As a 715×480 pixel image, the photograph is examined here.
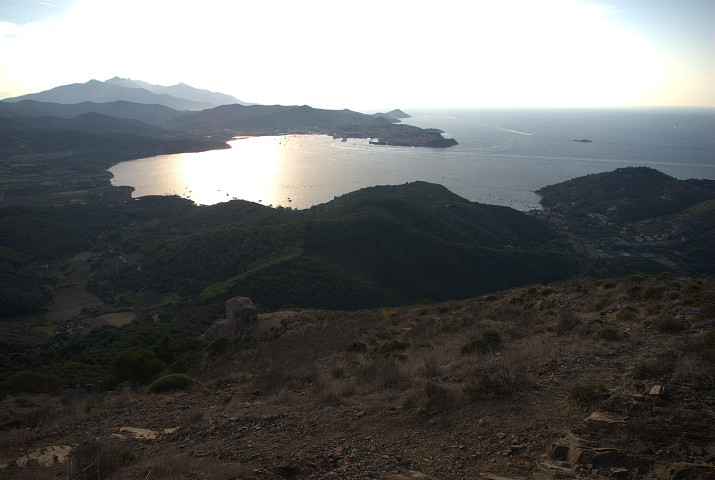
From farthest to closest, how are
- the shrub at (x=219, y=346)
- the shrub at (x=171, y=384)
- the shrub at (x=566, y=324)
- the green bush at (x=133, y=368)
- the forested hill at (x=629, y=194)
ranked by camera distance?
the forested hill at (x=629, y=194) < the shrub at (x=219, y=346) < the green bush at (x=133, y=368) < the shrub at (x=171, y=384) < the shrub at (x=566, y=324)

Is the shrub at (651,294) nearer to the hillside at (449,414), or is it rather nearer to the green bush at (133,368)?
the hillside at (449,414)

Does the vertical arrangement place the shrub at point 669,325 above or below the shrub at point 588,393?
above

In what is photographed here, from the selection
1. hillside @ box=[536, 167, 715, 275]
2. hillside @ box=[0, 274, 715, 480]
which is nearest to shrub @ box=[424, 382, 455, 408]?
hillside @ box=[0, 274, 715, 480]

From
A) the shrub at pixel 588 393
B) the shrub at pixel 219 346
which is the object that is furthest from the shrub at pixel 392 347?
the shrub at pixel 219 346

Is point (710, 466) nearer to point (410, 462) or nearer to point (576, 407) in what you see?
point (576, 407)

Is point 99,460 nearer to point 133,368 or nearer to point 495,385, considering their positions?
point 495,385

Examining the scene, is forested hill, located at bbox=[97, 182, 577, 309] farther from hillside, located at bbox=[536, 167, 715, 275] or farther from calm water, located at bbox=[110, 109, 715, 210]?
calm water, located at bbox=[110, 109, 715, 210]

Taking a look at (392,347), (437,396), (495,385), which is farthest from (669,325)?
(392,347)
